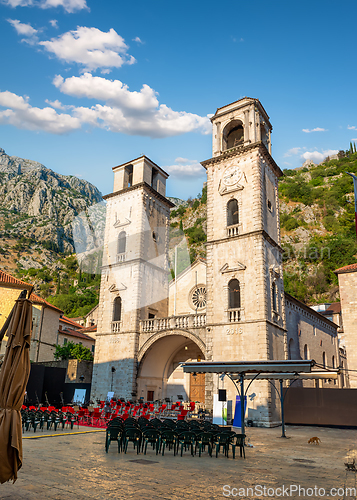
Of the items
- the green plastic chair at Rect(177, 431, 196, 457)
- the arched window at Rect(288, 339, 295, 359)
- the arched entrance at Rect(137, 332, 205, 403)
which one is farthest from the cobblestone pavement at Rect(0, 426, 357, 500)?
the arched window at Rect(288, 339, 295, 359)

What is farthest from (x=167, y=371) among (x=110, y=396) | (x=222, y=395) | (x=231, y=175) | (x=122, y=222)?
(x=231, y=175)

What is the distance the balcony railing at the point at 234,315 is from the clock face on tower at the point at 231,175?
30.4 ft

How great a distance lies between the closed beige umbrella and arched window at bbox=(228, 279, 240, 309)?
59.2 ft

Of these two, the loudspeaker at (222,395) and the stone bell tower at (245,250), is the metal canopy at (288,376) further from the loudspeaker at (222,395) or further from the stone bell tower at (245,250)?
the loudspeaker at (222,395)

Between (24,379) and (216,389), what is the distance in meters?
17.5

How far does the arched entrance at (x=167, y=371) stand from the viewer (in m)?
26.4

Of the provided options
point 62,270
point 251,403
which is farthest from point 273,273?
point 62,270

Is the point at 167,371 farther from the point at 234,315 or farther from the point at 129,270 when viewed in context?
the point at 234,315

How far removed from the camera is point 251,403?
2067 centimetres

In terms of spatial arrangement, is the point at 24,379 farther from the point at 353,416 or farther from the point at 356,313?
the point at 356,313

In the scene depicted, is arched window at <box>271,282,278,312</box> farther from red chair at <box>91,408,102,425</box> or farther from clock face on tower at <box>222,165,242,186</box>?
red chair at <box>91,408,102,425</box>

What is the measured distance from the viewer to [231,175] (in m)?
26.2

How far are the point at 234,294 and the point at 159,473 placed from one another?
54.0ft

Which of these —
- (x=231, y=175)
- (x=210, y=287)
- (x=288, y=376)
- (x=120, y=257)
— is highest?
(x=231, y=175)
